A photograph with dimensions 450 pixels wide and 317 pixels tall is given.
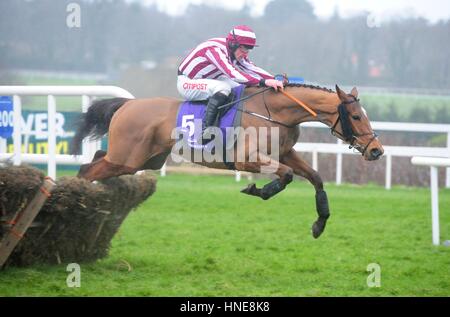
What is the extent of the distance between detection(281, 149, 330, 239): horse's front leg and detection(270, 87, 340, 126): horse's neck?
357 mm

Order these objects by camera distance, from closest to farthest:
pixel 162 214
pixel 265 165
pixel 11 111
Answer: pixel 265 165
pixel 11 111
pixel 162 214

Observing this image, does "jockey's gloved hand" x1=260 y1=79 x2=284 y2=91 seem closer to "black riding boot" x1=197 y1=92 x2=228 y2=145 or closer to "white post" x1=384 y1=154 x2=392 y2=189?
"black riding boot" x1=197 y1=92 x2=228 y2=145

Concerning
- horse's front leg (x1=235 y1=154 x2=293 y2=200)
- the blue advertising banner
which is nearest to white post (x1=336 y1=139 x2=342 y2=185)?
the blue advertising banner

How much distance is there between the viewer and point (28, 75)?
1730 centimetres

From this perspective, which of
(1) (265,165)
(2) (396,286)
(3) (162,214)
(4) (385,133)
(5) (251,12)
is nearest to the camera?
(2) (396,286)

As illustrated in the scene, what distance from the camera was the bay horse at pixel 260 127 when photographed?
20.3ft

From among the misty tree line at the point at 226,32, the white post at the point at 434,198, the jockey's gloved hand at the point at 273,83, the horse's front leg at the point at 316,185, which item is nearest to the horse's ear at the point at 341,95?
the jockey's gloved hand at the point at 273,83

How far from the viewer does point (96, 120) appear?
7.12 metres

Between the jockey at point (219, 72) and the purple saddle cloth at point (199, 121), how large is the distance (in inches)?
2.3

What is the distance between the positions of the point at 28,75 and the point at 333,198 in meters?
8.91

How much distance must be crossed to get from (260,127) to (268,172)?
0.42 metres

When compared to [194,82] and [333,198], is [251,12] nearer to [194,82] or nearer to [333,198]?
[333,198]

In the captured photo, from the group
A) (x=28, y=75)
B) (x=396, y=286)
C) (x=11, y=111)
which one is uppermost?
(x=28, y=75)
